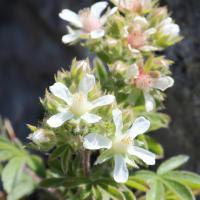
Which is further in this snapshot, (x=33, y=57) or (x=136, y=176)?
(x=33, y=57)

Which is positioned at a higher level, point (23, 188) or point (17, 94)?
point (17, 94)

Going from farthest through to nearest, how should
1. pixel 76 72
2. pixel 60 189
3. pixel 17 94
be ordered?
pixel 17 94
pixel 60 189
pixel 76 72

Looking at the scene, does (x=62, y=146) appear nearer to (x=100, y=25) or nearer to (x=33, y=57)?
(x=100, y=25)

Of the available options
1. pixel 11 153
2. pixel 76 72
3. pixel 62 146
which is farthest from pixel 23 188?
pixel 76 72

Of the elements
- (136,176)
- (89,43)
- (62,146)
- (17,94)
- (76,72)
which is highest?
(89,43)

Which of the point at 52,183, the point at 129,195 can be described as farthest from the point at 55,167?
the point at 129,195

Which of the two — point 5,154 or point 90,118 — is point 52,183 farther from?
point 90,118

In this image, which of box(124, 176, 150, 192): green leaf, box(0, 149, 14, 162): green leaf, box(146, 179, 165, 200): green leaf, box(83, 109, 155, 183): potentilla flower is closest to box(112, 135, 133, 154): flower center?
box(83, 109, 155, 183): potentilla flower
